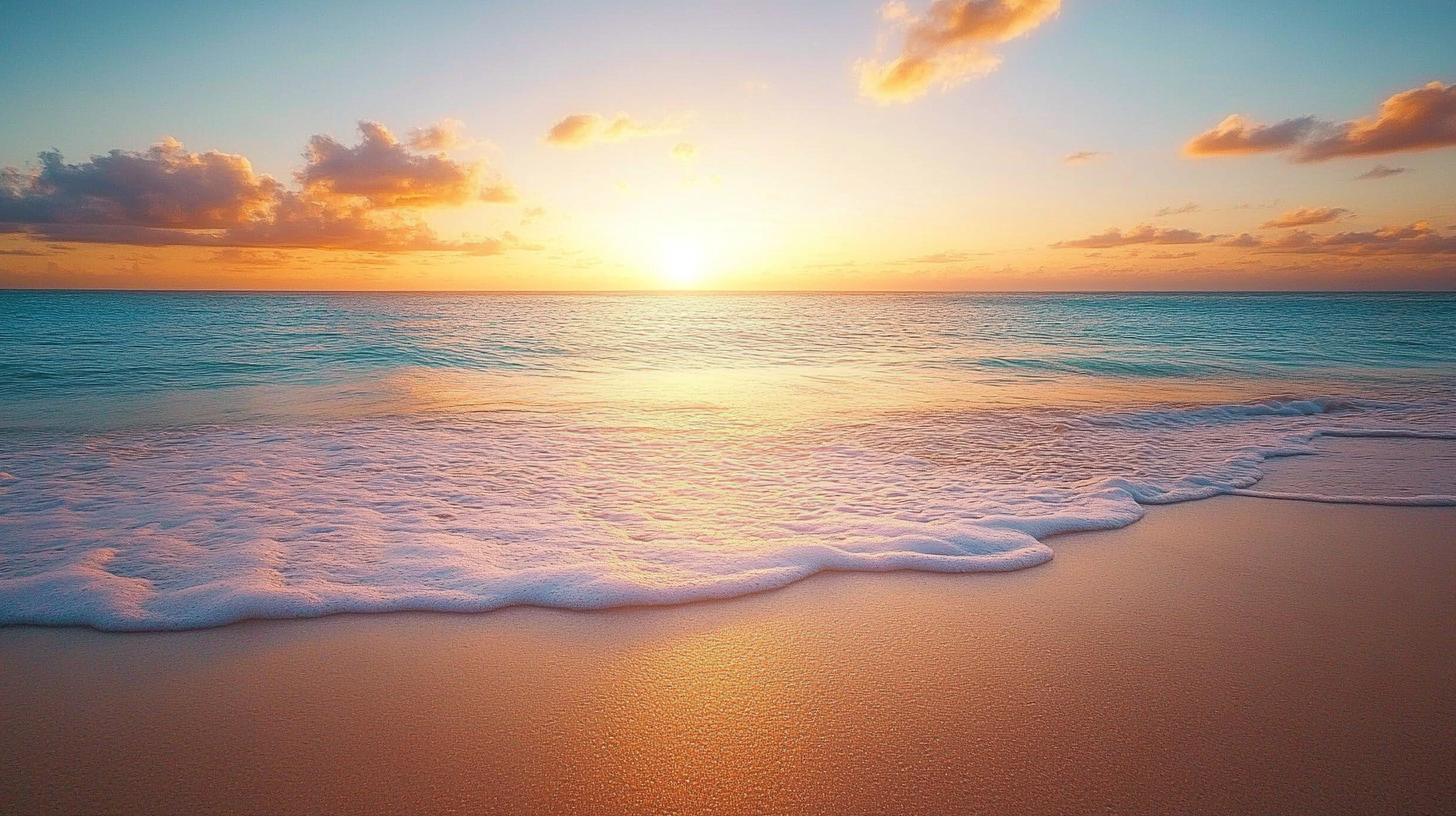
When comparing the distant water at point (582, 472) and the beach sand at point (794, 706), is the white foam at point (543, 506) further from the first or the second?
the beach sand at point (794, 706)

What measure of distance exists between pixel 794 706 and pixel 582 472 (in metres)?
4.08

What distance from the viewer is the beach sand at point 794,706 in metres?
2.17

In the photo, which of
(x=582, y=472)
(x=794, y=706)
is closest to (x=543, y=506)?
(x=582, y=472)

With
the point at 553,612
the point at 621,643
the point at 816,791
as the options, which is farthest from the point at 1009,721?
the point at 553,612

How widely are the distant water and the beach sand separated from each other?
391mm

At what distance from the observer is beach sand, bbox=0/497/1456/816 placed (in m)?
2.17

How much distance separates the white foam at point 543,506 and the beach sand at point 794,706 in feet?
0.87

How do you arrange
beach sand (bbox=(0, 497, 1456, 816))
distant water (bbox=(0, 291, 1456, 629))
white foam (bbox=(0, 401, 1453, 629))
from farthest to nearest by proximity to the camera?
distant water (bbox=(0, 291, 1456, 629)), white foam (bbox=(0, 401, 1453, 629)), beach sand (bbox=(0, 497, 1456, 816))

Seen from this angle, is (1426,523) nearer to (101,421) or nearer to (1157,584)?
(1157,584)

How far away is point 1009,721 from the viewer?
8.26 ft

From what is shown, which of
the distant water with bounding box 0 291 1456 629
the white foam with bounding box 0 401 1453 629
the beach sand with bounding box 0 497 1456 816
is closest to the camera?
the beach sand with bounding box 0 497 1456 816

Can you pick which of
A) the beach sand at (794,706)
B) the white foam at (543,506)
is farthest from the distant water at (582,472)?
the beach sand at (794,706)

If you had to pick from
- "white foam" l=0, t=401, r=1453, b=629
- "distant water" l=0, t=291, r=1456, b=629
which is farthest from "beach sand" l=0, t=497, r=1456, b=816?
"distant water" l=0, t=291, r=1456, b=629

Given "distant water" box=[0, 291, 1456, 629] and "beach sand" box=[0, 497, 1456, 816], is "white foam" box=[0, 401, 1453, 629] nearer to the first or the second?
"distant water" box=[0, 291, 1456, 629]
